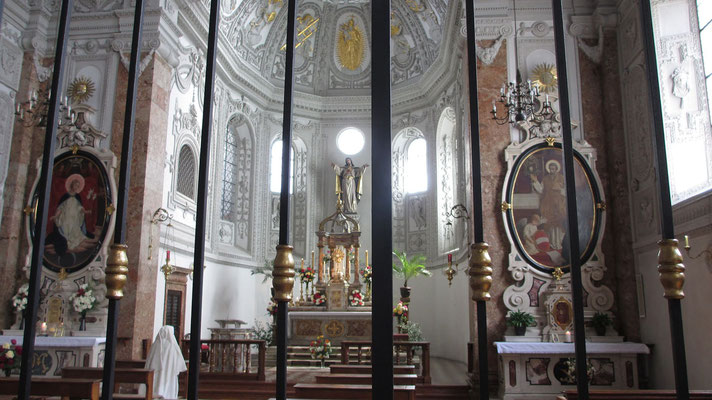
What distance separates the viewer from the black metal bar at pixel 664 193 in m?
1.93

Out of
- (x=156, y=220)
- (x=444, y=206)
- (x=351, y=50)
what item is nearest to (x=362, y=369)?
(x=156, y=220)

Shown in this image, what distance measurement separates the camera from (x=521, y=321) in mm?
10891

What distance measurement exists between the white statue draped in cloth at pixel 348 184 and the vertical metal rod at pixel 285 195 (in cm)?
1563

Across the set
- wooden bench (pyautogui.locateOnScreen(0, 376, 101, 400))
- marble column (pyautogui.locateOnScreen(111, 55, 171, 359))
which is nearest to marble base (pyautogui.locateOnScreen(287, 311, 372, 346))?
marble column (pyautogui.locateOnScreen(111, 55, 171, 359))

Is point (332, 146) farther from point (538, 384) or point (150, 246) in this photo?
point (538, 384)

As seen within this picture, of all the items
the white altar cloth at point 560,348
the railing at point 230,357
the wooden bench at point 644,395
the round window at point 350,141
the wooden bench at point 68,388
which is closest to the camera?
the wooden bench at point 644,395

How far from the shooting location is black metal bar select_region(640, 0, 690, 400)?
1.93m

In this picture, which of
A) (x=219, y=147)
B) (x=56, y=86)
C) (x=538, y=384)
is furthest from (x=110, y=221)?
(x=56, y=86)

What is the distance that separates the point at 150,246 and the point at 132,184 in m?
1.34

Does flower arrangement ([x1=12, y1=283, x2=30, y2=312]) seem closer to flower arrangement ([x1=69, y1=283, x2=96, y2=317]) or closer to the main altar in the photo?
flower arrangement ([x1=69, y1=283, x2=96, y2=317])

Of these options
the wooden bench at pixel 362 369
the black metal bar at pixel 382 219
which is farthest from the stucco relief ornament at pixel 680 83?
the black metal bar at pixel 382 219

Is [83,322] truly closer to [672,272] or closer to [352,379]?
[352,379]

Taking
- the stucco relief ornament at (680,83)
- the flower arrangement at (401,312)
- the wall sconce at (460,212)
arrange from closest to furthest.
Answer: the stucco relief ornament at (680,83) → the wall sconce at (460,212) → the flower arrangement at (401,312)

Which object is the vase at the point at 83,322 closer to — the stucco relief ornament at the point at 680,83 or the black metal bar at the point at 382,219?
the black metal bar at the point at 382,219
